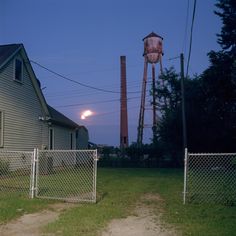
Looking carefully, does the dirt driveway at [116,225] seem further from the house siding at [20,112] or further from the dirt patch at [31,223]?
the house siding at [20,112]

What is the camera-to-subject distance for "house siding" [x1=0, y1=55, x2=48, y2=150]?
16875mm

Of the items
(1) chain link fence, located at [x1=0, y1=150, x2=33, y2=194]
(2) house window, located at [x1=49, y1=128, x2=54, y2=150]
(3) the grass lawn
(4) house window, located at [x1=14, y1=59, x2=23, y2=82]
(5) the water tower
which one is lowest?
(3) the grass lawn

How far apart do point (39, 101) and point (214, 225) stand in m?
15.9

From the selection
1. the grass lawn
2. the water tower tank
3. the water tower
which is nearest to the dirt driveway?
the grass lawn

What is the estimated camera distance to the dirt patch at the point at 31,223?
6209mm

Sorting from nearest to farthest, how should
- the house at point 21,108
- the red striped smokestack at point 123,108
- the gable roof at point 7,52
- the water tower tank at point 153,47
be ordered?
1. the gable roof at point 7,52
2. the house at point 21,108
3. the red striped smokestack at point 123,108
4. the water tower tank at point 153,47

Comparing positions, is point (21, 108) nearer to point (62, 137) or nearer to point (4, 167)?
point (4, 167)

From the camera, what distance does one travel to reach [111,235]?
5.99 m

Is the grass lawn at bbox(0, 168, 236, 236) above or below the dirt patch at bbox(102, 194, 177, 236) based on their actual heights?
above

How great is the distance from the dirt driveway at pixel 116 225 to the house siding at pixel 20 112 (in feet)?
32.3

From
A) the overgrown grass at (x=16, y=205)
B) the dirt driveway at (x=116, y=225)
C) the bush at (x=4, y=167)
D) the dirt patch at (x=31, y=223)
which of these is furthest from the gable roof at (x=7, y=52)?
the dirt driveway at (x=116, y=225)

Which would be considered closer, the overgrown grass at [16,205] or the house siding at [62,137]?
the overgrown grass at [16,205]

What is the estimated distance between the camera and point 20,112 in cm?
1839

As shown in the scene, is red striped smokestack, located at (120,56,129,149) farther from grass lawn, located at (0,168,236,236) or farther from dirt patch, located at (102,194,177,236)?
dirt patch, located at (102,194,177,236)
